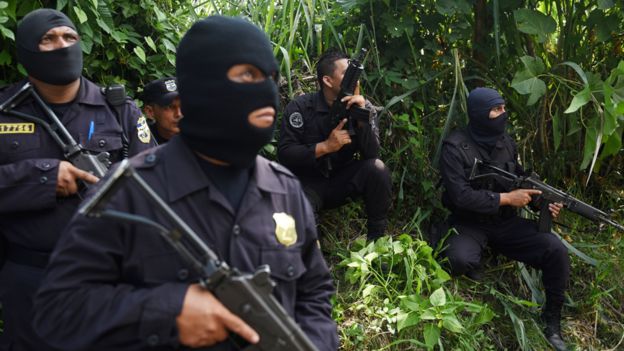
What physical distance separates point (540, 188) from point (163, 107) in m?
2.43

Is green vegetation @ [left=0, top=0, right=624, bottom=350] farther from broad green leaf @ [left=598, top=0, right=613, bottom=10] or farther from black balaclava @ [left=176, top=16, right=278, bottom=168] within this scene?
black balaclava @ [left=176, top=16, right=278, bottom=168]

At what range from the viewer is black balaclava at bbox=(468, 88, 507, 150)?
13.9ft

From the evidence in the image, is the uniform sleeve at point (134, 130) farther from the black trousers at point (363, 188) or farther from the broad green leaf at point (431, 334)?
the broad green leaf at point (431, 334)

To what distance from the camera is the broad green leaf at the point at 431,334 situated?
3404 millimetres

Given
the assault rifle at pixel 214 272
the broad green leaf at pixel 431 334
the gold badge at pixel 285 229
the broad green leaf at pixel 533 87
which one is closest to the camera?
the assault rifle at pixel 214 272

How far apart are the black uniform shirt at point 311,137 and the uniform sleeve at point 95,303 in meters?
2.73

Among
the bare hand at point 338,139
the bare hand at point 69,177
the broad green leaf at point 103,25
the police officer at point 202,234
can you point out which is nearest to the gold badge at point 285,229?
the police officer at point 202,234

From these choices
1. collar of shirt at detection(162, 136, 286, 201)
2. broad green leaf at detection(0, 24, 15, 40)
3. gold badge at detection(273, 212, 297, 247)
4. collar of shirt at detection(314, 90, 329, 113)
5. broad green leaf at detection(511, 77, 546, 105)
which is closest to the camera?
collar of shirt at detection(162, 136, 286, 201)

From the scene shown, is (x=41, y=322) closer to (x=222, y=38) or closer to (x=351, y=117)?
(x=222, y=38)

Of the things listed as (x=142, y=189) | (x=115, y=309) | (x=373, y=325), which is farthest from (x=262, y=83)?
(x=373, y=325)

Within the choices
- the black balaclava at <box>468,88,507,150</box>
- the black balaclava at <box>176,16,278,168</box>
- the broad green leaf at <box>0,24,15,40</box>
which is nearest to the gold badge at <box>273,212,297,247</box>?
the black balaclava at <box>176,16,278,168</box>

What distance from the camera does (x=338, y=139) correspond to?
4023mm

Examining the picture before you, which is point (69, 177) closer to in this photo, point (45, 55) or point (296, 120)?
point (45, 55)

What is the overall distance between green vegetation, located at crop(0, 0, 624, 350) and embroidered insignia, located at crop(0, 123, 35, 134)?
98 cm
